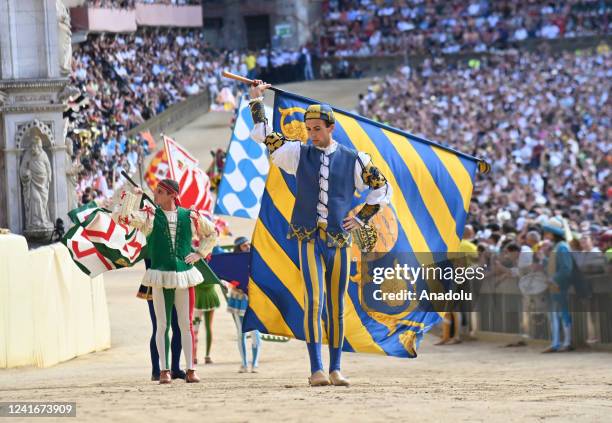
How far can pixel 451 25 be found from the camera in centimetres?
6034

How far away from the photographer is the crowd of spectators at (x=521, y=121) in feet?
97.5

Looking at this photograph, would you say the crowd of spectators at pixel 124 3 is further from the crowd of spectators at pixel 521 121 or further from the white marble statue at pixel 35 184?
the white marble statue at pixel 35 184

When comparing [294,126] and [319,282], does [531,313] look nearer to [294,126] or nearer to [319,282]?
[294,126]

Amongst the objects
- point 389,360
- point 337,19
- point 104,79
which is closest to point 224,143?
point 104,79

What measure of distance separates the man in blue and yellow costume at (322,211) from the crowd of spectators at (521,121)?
39.3ft

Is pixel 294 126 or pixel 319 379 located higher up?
pixel 294 126

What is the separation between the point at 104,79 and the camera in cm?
4438

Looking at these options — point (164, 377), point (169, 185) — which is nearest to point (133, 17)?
point (169, 185)

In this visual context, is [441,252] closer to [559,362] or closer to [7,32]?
[559,362]

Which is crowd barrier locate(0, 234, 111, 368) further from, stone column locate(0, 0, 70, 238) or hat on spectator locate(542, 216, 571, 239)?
stone column locate(0, 0, 70, 238)

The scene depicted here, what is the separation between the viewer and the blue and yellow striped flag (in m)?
11.9

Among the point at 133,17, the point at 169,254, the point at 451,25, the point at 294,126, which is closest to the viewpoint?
the point at 169,254

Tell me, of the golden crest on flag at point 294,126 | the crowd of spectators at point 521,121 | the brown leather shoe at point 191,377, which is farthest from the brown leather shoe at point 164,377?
the crowd of spectators at point 521,121

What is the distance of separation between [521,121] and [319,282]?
1217 inches
